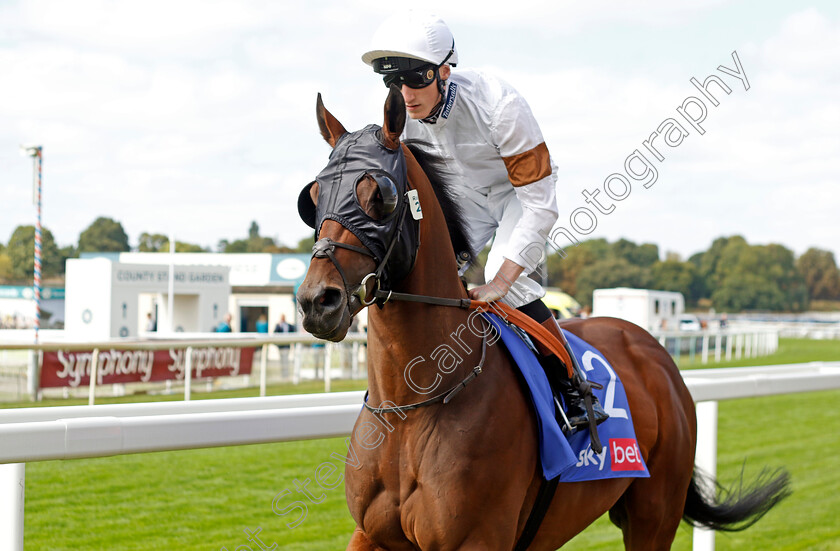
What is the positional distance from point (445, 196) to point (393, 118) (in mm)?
464

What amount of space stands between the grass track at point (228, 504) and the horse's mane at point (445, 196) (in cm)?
235

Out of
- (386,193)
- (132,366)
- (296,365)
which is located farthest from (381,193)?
(296,365)

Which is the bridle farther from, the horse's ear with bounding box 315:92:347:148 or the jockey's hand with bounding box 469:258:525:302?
the jockey's hand with bounding box 469:258:525:302

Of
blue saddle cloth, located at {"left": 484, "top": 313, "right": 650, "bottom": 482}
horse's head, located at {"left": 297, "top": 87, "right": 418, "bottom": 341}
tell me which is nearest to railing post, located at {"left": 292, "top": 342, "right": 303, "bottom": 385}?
blue saddle cloth, located at {"left": 484, "top": 313, "right": 650, "bottom": 482}

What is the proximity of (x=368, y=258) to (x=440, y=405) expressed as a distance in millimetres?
488

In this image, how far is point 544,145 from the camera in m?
2.44

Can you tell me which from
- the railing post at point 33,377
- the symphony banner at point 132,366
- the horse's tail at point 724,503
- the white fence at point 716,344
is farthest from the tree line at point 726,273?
the horse's tail at point 724,503

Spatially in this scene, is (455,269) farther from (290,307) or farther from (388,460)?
(290,307)

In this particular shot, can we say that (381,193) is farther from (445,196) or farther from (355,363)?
(355,363)

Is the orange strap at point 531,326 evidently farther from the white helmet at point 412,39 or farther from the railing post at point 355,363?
the railing post at point 355,363

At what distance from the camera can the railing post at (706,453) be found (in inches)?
147

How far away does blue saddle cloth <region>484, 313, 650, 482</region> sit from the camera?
227cm

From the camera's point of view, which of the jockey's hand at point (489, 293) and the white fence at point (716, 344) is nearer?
the jockey's hand at point (489, 293)

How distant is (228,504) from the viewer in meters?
5.41
